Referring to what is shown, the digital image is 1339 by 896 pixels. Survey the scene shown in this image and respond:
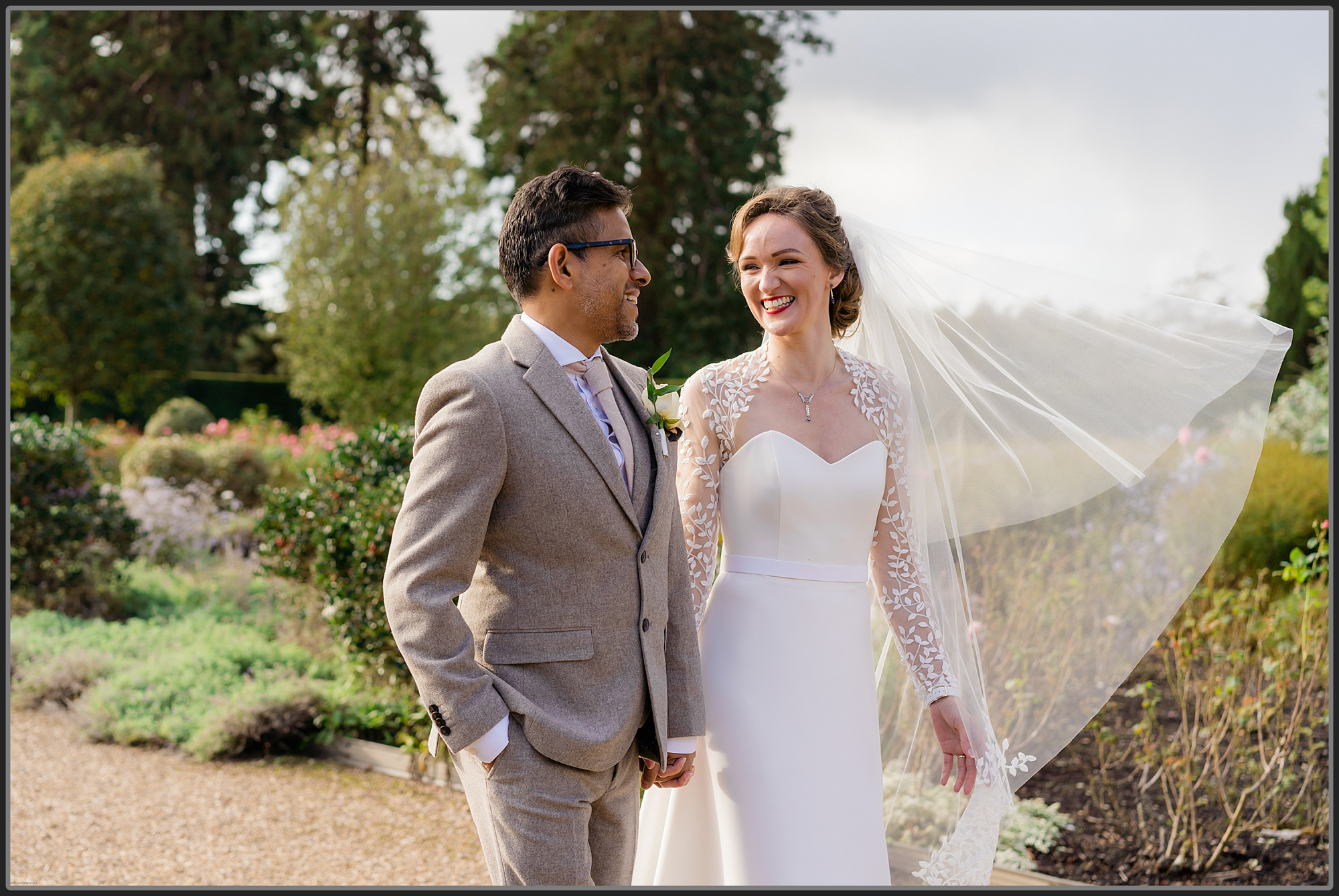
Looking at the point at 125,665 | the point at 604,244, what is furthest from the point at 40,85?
the point at 604,244

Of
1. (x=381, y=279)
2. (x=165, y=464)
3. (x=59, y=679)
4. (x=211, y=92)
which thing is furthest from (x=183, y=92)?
(x=59, y=679)

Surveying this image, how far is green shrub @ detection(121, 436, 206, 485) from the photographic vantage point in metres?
11.1

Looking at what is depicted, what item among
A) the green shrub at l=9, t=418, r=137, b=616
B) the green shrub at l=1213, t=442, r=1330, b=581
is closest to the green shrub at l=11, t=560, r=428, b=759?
the green shrub at l=9, t=418, r=137, b=616

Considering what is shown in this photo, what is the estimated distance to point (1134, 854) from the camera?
13.8 ft

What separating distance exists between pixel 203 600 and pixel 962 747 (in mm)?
7405

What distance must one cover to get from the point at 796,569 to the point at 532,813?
1.04 m

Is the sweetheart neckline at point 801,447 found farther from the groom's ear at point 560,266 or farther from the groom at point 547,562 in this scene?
the groom's ear at point 560,266

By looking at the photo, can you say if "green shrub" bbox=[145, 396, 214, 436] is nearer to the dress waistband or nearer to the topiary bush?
the topiary bush

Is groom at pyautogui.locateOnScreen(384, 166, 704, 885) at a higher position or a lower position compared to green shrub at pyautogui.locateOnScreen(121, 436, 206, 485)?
higher

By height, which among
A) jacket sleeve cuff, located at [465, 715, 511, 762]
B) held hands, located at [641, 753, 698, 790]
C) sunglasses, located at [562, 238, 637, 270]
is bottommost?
held hands, located at [641, 753, 698, 790]

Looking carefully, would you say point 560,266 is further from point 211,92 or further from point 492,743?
point 211,92

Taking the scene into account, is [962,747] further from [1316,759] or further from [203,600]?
[203,600]

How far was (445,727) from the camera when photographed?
76.9 inches

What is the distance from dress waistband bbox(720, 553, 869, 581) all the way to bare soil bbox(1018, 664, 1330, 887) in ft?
6.93
